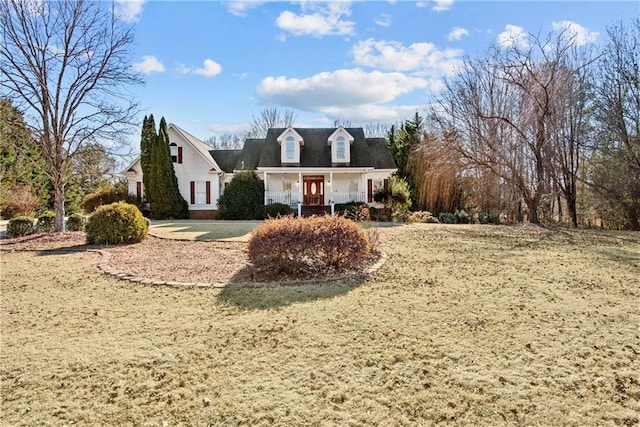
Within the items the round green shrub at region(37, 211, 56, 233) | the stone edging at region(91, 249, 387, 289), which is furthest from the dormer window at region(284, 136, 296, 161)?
the stone edging at region(91, 249, 387, 289)

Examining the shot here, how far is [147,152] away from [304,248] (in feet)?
67.7

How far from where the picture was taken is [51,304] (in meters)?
5.35

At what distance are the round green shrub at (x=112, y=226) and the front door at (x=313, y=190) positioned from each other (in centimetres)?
1488

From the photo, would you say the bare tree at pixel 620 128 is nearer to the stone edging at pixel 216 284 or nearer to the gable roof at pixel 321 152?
the gable roof at pixel 321 152

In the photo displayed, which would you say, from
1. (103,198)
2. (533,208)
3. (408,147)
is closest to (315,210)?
(408,147)

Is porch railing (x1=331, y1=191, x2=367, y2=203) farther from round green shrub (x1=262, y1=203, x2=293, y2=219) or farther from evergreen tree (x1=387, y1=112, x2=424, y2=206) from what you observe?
round green shrub (x1=262, y1=203, x2=293, y2=219)

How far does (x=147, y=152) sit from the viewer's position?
76.6 ft

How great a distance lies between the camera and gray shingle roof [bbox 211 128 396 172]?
24.7 m

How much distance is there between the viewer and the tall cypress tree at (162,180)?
22.8m

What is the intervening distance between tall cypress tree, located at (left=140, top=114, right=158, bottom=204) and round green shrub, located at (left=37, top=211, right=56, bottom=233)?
8.88 m

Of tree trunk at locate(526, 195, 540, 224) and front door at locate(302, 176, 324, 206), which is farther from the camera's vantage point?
front door at locate(302, 176, 324, 206)

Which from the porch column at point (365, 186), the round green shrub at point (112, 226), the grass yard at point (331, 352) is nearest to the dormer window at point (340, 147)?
the porch column at point (365, 186)

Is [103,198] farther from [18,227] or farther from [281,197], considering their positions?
[281,197]

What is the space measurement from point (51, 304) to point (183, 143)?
21.3 m
